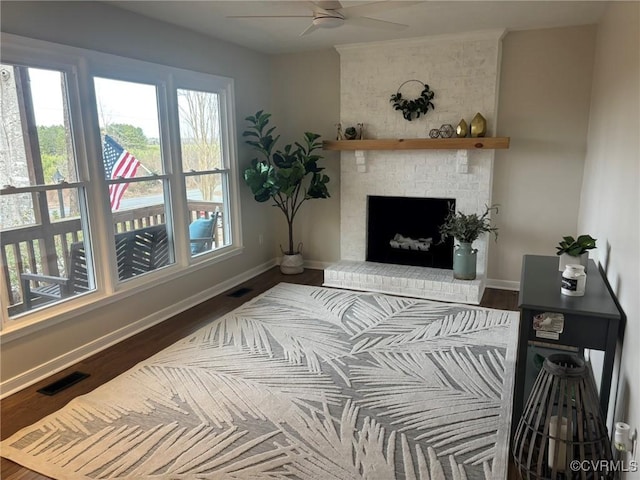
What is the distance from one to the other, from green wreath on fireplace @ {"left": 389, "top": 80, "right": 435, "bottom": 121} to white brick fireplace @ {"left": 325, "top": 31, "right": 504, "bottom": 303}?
5 cm

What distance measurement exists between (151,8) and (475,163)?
3184 millimetres

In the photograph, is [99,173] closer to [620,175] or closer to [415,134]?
[415,134]

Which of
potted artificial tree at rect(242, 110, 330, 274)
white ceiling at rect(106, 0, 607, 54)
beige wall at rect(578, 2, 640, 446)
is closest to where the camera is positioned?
beige wall at rect(578, 2, 640, 446)

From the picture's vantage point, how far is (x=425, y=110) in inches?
179

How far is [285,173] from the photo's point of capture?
15.2ft

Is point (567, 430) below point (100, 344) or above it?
above

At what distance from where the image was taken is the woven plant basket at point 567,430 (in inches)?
66.5

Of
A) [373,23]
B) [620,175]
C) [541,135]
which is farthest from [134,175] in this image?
[541,135]

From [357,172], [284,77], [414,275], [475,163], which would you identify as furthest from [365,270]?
[284,77]

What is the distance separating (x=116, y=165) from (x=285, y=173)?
67.3 inches

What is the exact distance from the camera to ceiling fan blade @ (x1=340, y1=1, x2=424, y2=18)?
260cm

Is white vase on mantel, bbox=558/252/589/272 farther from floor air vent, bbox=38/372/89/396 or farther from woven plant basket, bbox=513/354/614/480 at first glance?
floor air vent, bbox=38/372/89/396

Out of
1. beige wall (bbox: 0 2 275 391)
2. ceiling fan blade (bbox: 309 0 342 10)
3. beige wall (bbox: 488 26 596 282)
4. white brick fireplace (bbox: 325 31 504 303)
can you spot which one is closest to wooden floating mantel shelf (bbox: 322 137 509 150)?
white brick fireplace (bbox: 325 31 504 303)

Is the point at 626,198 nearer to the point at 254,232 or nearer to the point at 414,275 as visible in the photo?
the point at 414,275
